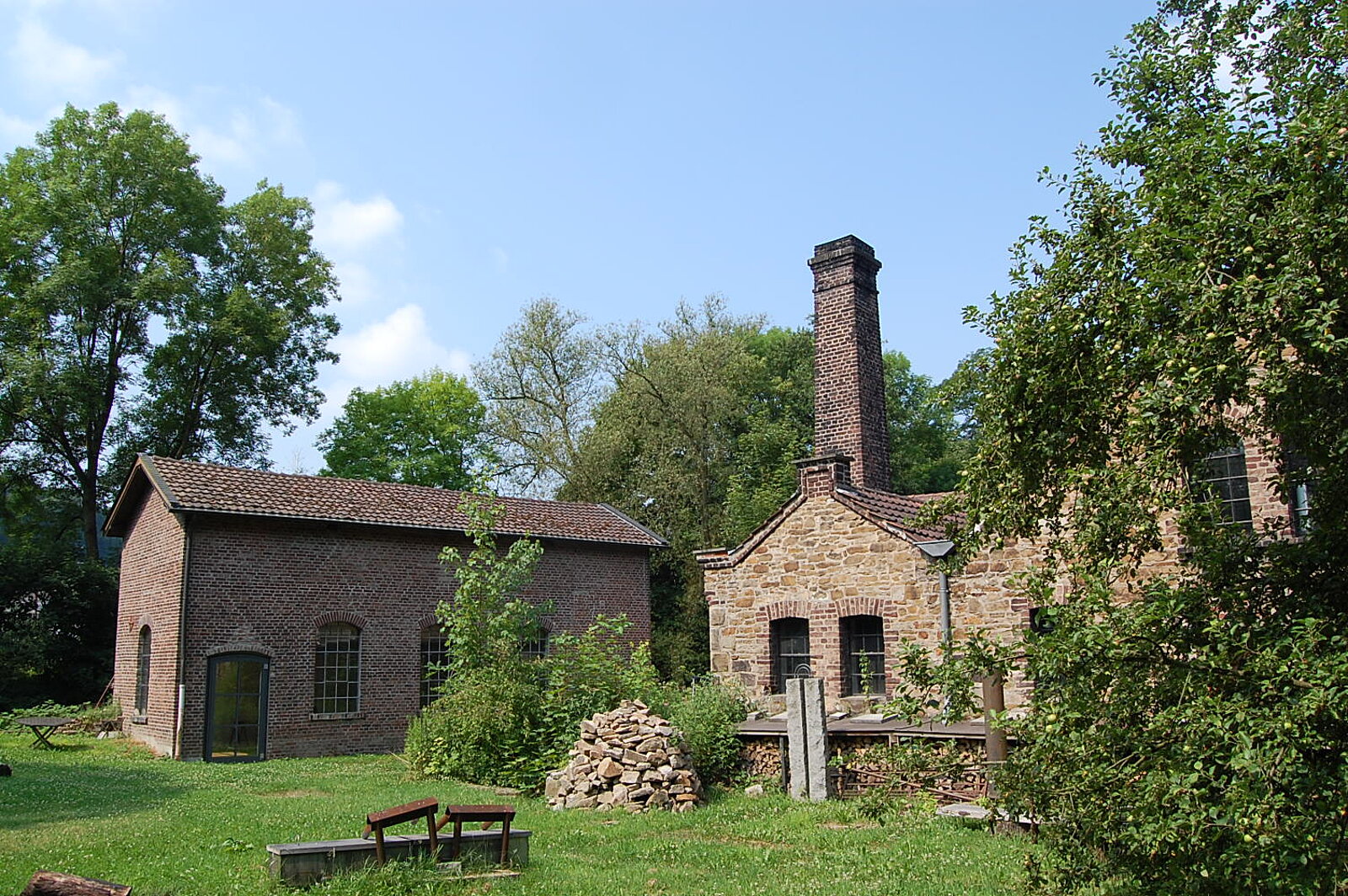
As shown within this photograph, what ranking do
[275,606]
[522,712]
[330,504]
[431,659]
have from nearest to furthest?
1. [522,712]
2. [275,606]
3. [330,504]
4. [431,659]

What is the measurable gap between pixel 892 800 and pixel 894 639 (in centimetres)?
919

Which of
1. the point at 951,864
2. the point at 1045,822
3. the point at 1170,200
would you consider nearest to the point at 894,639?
the point at 951,864

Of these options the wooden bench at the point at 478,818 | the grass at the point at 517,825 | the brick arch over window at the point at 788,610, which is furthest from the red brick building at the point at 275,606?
the wooden bench at the point at 478,818

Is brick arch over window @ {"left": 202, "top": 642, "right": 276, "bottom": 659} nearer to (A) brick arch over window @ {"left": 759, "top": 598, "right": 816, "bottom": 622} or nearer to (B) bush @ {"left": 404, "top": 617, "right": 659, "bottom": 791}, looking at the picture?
(B) bush @ {"left": 404, "top": 617, "right": 659, "bottom": 791}

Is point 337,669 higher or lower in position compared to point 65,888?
higher

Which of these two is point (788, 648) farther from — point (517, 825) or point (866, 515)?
point (517, 825)

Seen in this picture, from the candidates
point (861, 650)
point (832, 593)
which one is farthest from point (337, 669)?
point (861, 650)

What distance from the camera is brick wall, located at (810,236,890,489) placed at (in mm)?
17453

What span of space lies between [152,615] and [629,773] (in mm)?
12276

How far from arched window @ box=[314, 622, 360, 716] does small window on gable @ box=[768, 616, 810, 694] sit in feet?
28.6

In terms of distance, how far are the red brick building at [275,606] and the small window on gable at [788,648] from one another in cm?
755

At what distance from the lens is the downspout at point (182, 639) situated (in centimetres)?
1789

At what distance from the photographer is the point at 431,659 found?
69.7 feet

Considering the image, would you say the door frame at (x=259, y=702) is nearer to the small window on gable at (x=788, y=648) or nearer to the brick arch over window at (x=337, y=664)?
the brick arch over window at (x=337, y=664)
